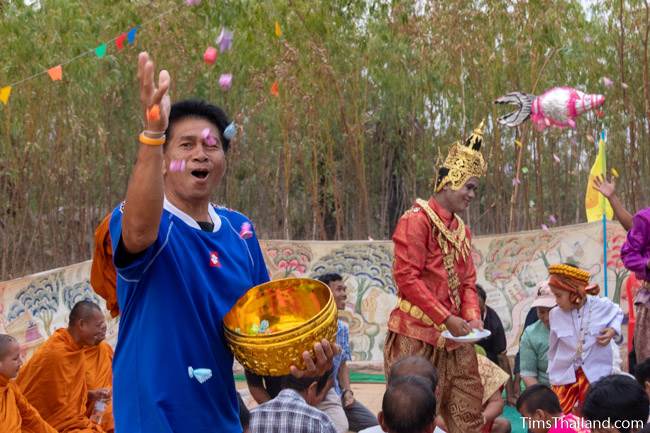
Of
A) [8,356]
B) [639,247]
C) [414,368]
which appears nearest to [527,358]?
[639,247]

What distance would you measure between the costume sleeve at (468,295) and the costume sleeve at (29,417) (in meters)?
2.37

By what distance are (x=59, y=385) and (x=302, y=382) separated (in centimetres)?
380

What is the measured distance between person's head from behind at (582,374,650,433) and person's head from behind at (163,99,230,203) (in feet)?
6.56

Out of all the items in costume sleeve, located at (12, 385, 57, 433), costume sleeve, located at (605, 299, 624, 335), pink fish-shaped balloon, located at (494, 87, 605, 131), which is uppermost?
pink fish-shaped balloon, located at (494, 87, 605, 131)

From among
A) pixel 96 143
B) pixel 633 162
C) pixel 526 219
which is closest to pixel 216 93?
pixel 96 143

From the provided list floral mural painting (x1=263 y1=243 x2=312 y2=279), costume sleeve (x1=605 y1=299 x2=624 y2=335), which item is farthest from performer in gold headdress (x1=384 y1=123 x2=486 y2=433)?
floral mural painting (x1=263 y1=243 x2=312 y2=279)

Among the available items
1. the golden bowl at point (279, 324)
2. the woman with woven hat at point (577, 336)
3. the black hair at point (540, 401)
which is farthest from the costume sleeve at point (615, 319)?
the golden bowl at point (279, 324)

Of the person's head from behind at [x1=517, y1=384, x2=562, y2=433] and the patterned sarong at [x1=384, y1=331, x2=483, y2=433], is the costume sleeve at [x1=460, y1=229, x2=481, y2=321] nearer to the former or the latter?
the patterned sarong at [x1=384, y1=331, x2=483, y2=433]

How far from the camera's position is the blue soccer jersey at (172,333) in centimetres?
237

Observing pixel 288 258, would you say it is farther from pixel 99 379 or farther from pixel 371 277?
pixel 99 379

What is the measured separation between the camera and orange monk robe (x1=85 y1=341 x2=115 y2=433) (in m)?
6.57

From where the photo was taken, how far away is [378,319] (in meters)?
8.97

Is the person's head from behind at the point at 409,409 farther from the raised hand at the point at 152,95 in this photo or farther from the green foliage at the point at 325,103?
the green foliage at the point at 325,103

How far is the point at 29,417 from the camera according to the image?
5895 millimetres
